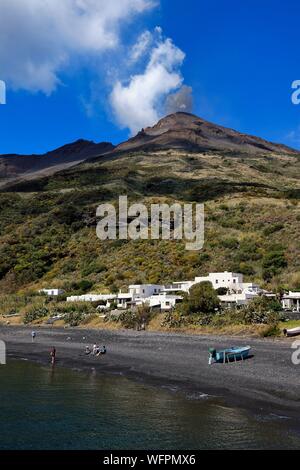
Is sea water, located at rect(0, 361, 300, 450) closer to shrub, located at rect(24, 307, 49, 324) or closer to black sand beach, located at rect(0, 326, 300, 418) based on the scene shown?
black sand beach, located at rect(0, 326, 300, 418)

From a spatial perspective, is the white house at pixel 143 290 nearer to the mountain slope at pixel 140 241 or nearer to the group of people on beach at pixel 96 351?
the mountain slope at pixel 140 241

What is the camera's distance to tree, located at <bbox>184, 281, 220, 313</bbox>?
1845 inches

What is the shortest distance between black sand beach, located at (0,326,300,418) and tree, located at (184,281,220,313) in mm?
5601

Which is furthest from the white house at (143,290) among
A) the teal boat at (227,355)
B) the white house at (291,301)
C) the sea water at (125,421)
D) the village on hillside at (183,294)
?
the sea water at (125,421)

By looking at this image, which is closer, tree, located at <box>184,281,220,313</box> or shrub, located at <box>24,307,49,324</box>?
tree, located at <box>184,281,220,313</box>

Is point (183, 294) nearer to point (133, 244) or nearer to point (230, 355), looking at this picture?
point (230, 355)

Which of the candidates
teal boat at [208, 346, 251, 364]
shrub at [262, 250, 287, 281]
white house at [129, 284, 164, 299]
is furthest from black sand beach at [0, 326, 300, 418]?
shrub at [262, 250, 287, 281]

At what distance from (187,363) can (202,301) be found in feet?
57.7

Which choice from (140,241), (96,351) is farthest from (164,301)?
(140,241)

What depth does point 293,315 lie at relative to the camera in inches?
1585

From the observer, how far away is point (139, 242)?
84312 mm

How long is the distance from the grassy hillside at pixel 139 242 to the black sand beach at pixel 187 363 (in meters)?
22.3

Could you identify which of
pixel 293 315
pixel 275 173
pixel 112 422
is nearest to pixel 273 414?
pixel 112 422
